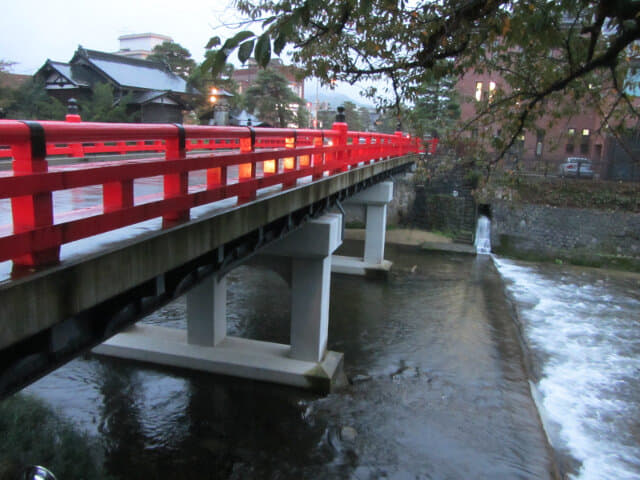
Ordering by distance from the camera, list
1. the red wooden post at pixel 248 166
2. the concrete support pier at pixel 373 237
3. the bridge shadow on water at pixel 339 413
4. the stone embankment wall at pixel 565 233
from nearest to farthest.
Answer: the red wooden post at pixel 248 166 < the bridge shadow on water at pixel 339 413 < the concrete support pier at pixel 373 237 < the stone embankment wall at pixel 565 233

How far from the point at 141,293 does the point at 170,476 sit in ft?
16.0

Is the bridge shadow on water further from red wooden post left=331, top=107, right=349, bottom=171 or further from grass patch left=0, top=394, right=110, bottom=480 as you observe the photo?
red wooden post left=331, top=107, right=349, bottom=171

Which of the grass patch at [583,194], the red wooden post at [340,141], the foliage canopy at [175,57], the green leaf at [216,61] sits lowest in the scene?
the grass patch at [583,194]

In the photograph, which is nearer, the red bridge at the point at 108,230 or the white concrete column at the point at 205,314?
the red bridge at the point at 108,230

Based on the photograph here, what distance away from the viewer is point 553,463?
8.47 meters

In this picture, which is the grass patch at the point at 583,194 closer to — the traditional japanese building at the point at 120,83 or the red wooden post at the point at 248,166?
the traditional japanese building at the point at 120,83

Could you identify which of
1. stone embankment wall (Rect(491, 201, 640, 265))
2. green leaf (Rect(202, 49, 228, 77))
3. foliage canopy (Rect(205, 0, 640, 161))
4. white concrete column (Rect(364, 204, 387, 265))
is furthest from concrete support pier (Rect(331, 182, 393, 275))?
green leaf (Rect(202, 49, 228, 77))

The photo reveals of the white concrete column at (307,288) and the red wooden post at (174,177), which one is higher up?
the red wooden post at (174,177)

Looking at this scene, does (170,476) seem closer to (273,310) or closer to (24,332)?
(24,332)

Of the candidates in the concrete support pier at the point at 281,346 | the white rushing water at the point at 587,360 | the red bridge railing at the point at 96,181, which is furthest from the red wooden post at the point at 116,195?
the white rushing water at the point at 587,360

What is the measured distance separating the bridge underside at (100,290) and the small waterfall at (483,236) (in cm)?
2150

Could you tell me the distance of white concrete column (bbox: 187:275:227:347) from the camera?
10.8 m

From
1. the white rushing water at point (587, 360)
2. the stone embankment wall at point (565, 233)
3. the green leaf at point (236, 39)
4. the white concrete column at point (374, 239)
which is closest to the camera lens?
the green leaf at point (236, 39)

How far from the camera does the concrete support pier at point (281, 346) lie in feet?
33.2
